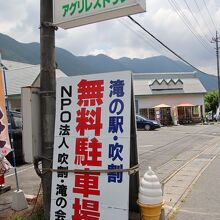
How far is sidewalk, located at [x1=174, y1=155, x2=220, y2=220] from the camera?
18.9ft

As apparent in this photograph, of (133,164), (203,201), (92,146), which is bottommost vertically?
(203,201)

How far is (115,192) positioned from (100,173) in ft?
1.00

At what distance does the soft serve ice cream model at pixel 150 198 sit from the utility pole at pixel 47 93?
1.38 metres

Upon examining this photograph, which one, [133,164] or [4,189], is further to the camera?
[4,189]

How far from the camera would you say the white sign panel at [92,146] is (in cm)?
436

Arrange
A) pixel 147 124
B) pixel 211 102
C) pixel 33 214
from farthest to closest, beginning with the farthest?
pixel 211 102, pixel 147 124, pixel 33 214

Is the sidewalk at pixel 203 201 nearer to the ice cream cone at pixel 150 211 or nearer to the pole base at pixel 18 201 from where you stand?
the ice cream cone at pixel 150 211

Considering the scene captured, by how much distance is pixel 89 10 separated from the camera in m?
4.69

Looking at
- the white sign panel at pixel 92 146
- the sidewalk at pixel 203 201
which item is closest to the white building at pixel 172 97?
the sidewalk at pixel 203 201

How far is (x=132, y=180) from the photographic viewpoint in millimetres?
4828

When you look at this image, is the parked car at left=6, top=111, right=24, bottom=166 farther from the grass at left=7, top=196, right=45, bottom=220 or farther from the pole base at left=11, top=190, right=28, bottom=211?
the grass at left=7, top=196, right=45, bottom=220

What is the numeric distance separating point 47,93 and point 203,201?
11.9 feet

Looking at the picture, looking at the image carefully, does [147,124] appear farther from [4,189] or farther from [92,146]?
[92,146]

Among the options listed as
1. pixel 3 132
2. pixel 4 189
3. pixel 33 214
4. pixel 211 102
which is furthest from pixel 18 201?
pixel 211 102
